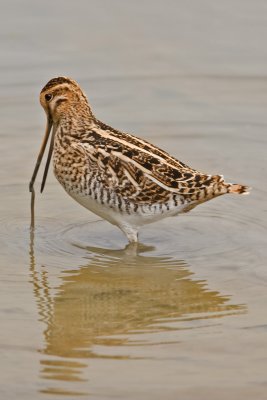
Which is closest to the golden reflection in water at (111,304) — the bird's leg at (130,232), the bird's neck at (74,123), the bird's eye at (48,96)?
the bird's leg at (130,232)

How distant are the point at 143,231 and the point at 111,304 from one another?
6.45 ft

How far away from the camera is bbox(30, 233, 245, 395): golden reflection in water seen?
8.03 meters

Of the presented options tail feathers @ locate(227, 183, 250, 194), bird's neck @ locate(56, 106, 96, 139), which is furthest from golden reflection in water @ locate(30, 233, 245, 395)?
bird's neck @ locate(56, 106, 96, 139)

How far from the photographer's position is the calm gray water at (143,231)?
25.4 ft

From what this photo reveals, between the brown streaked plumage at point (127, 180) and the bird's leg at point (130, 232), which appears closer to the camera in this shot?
the brown streaked plumage at point (127, 180)

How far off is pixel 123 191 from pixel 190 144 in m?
2.41

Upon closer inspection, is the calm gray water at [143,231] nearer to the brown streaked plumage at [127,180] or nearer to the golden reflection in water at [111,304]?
the golden reflection in water at [111,304]

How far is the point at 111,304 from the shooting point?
8.93 metres

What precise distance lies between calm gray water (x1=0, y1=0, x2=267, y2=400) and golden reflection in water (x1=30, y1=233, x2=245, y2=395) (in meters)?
0.02

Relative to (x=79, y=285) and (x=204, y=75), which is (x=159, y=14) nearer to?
(x=204, y=75)

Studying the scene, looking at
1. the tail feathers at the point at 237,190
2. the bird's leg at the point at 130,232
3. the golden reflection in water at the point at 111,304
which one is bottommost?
the golden reflection in water at the point at 111,304

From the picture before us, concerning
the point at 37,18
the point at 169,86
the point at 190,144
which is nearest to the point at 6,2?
the point at 37,18

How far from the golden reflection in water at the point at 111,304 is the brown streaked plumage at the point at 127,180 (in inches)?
13.9

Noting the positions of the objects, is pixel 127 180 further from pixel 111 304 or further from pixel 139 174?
pixel 111 304
